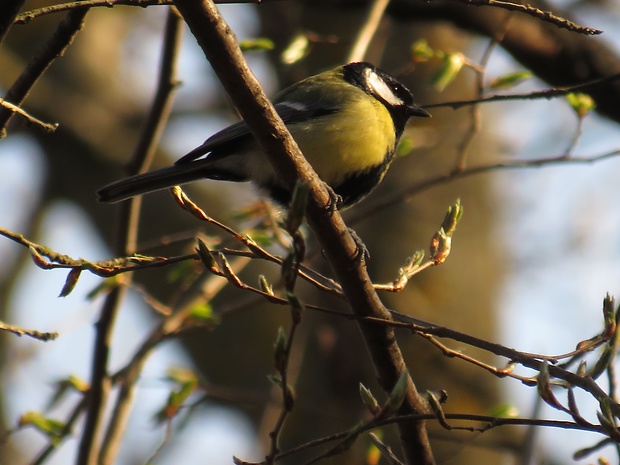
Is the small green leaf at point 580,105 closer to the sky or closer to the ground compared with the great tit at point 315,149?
closer to the sky

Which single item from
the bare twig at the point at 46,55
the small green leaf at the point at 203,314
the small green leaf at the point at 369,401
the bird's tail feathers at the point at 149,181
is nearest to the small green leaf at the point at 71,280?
the bare twig at the point at 46,55

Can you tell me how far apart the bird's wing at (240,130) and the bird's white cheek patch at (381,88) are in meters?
0.57

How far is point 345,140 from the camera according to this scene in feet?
10.2

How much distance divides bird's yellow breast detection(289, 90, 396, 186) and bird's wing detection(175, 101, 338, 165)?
0.16 ft

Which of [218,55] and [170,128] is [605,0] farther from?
[218,55]

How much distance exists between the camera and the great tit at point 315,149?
2.94 meters

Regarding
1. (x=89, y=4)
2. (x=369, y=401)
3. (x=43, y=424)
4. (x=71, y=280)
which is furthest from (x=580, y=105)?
(x=43, y=424)

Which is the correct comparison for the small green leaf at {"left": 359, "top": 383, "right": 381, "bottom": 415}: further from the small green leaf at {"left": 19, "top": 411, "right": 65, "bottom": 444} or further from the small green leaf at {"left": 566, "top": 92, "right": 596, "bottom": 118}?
the small green leaf at {"left": 566, "top": 92, "right": 596, "bottom": 118}

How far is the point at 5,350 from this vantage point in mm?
6750

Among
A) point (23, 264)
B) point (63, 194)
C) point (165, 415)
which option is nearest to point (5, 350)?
point (23, 264)

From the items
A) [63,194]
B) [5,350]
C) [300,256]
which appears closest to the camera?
[300,256]

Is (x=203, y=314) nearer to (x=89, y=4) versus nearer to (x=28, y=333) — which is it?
(x=28, y=333)

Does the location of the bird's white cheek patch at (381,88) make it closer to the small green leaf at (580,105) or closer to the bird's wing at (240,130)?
the bird's wing at (240,130)

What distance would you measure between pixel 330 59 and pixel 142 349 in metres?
2.82
